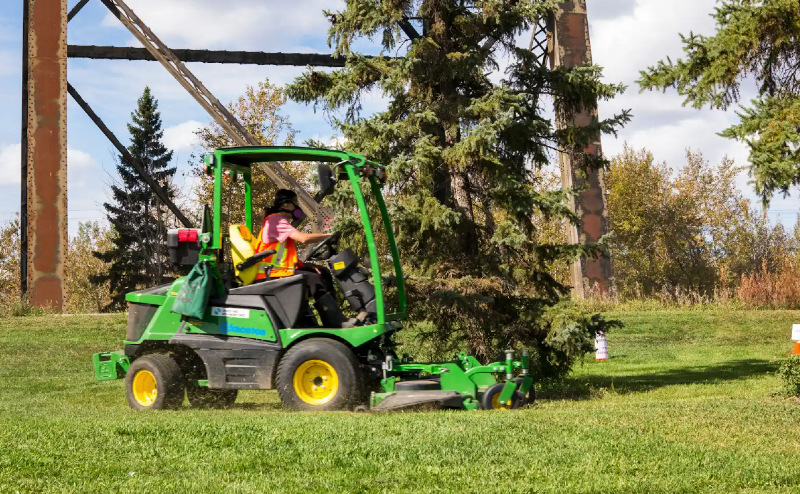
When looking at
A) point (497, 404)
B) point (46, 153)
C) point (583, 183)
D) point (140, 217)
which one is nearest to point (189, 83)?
point (46, 153)

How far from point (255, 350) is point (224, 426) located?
232cm

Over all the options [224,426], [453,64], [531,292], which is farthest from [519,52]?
[224,426]

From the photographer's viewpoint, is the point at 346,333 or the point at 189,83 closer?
the point at 346,333

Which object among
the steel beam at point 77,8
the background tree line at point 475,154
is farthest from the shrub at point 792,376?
the steel beam at point 77,8

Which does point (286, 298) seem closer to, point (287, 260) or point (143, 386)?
point (287, 260)

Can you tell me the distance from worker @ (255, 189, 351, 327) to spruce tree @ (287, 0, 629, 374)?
1858 mm

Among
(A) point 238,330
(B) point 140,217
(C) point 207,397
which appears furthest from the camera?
(B) point 140,217

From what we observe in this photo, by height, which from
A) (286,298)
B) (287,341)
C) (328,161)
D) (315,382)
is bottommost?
(315,382)

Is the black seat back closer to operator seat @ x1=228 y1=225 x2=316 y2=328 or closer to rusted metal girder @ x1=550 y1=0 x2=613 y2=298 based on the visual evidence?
operator seat @ x1=228 y1=225 x2=316 y2=328

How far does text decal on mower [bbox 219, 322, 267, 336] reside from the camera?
32.3ft

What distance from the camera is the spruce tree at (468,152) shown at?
11828 mm

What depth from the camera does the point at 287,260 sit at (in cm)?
1012

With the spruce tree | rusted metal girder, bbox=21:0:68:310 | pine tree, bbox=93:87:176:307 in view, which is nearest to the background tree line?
the spruce tree

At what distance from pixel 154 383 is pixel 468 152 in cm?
454
